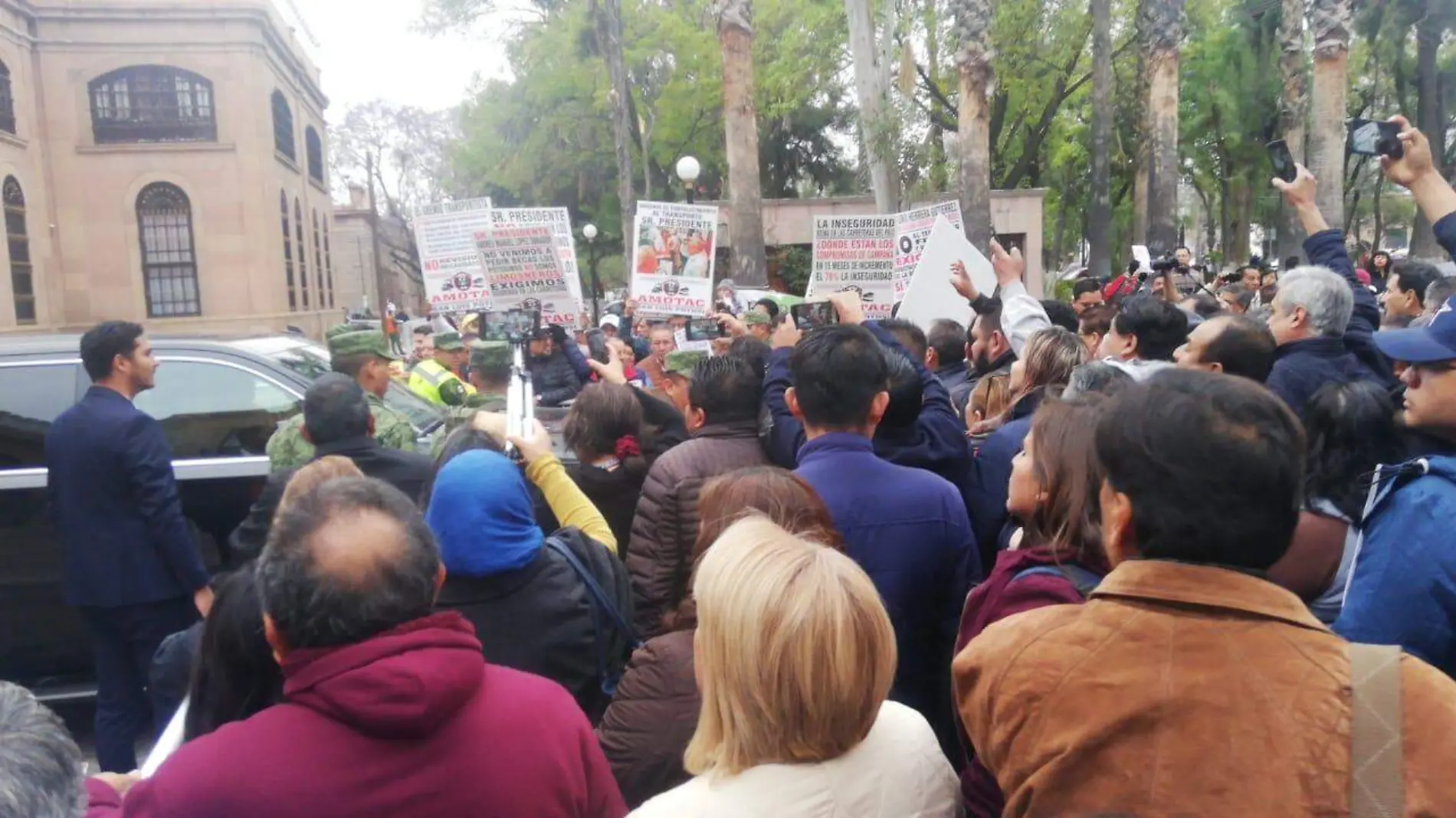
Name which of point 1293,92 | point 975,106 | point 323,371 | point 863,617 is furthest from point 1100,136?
point 863,617

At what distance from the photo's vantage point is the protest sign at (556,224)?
797cm

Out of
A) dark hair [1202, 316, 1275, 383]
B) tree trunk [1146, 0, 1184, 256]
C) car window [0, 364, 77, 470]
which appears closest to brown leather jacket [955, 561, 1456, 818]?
dark hair [1202, 316, 1275, 383]

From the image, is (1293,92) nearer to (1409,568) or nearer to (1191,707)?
(1409,568)

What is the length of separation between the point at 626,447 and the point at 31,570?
3095 mm

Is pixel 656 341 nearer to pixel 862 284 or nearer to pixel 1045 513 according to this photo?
pixel 862 284

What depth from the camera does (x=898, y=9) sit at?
80.6ft

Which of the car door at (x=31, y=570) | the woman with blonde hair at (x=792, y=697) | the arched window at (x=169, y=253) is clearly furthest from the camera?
the arched window at (x=169, y=253)

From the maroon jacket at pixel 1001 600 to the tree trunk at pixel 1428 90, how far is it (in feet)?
104

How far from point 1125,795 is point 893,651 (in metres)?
0.42

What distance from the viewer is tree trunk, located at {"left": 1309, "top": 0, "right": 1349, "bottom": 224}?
17.4 m

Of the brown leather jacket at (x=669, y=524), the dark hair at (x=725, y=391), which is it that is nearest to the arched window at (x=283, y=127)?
the dark hair at (x=725, y=391)

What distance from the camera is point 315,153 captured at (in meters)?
43.8

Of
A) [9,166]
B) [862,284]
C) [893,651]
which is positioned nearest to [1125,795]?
[893,651]

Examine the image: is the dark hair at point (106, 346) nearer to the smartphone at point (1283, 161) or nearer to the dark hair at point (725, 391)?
the dark hair at point (725, 391)
